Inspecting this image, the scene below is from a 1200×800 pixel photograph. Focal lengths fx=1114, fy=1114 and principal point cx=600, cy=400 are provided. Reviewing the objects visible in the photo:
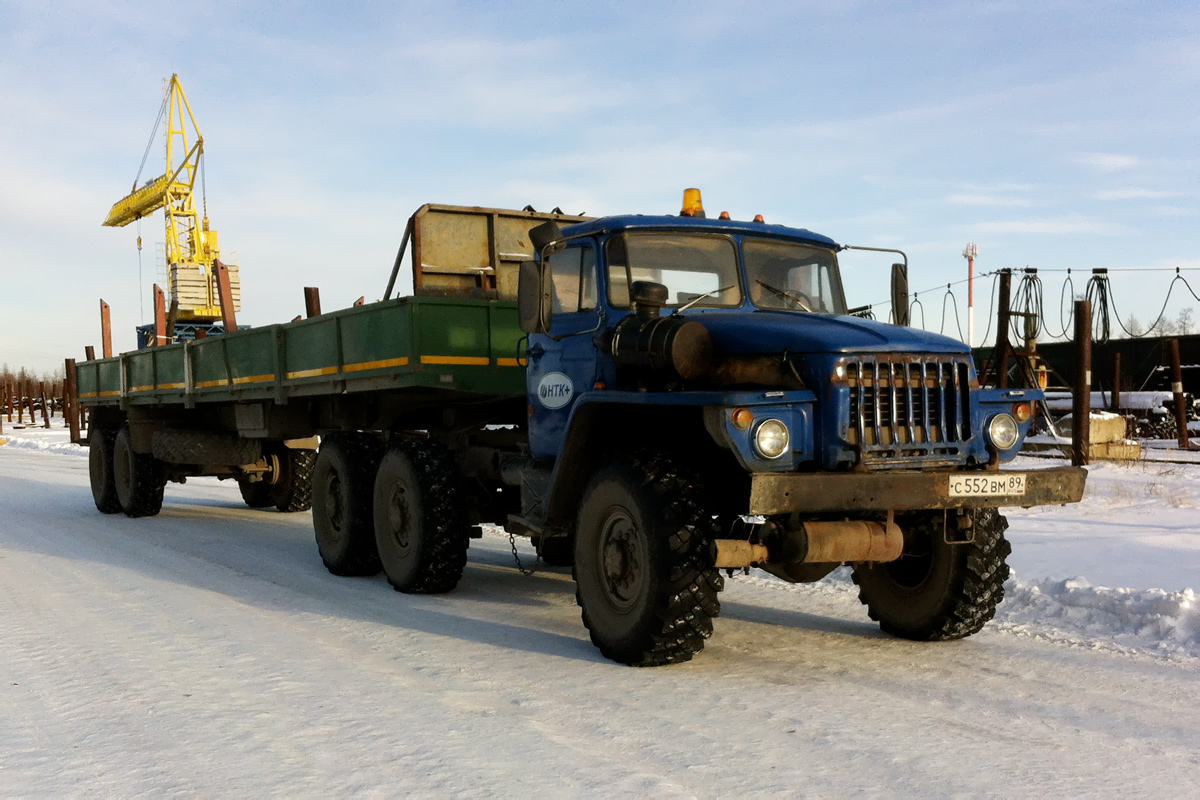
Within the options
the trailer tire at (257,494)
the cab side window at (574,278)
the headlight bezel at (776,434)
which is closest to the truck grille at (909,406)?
the headlight bezel at (776,434)

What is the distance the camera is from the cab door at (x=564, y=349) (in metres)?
6.79

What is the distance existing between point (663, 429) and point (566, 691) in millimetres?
1593

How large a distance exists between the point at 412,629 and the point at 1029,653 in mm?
3710

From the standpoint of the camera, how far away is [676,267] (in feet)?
22.1

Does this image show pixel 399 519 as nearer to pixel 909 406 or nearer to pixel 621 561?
pixel 621 561

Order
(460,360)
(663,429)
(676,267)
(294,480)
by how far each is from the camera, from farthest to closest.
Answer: (294,480) → (460,360) → (676,267) → (663,429)

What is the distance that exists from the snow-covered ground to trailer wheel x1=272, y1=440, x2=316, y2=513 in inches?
201

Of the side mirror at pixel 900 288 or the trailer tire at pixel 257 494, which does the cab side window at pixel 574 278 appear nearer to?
the side mirror at pixel 900 288

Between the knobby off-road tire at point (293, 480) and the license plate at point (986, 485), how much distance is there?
10.3 m

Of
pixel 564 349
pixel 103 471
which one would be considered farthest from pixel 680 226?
pixel 103 471

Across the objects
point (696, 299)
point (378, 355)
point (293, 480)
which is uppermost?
point (696, 299)

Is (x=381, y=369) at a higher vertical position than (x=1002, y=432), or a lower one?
higher

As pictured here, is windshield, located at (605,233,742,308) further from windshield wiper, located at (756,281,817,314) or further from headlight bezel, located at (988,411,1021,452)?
headlight bezel, located at (988,411,1021,452)

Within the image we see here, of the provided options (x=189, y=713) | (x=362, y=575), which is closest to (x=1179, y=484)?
(x=362, y=575)
